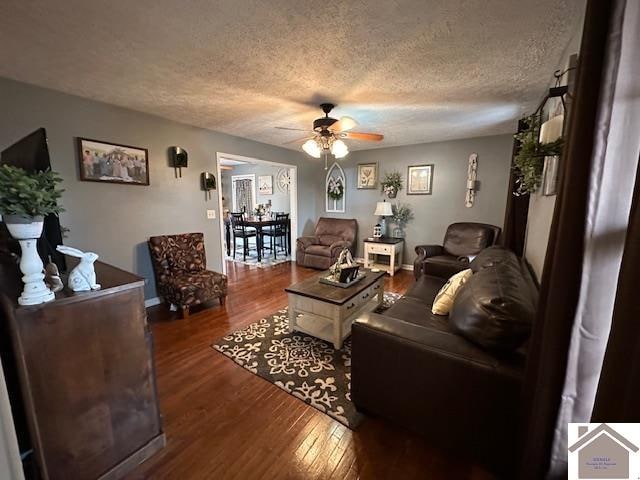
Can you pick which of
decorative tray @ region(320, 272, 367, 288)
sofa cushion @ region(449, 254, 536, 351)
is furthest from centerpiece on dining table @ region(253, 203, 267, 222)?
Answer: sofa cushion @ region(449, 254, 536, 351)

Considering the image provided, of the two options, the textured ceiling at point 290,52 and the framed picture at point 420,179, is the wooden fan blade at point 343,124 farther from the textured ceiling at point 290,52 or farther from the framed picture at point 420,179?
the framed picture at point 420,179

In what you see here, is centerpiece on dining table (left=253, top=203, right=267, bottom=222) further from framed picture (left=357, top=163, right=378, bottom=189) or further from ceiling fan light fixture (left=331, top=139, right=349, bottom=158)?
ceiling fan light fixture (left=331, top=139, right=349, bottom=158)

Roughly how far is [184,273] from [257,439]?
233 centimetres

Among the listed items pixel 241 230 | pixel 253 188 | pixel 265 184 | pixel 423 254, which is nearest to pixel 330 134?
pixel 423 254

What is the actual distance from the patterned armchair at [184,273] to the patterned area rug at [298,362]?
72cm

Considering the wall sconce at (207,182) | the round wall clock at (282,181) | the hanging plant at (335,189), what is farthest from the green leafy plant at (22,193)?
the round wall clock at (282,181)

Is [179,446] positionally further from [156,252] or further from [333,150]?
[333,150]

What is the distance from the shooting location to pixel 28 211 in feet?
3.28

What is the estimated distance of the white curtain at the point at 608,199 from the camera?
0.70 meters

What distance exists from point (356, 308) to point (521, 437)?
1.60 m

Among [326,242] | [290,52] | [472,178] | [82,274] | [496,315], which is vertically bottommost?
[326,242]

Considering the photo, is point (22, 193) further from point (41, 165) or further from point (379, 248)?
point (379, 248)

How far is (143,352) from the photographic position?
1330 mm

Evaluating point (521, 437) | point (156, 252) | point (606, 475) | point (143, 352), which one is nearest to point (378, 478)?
point (521, 437)
